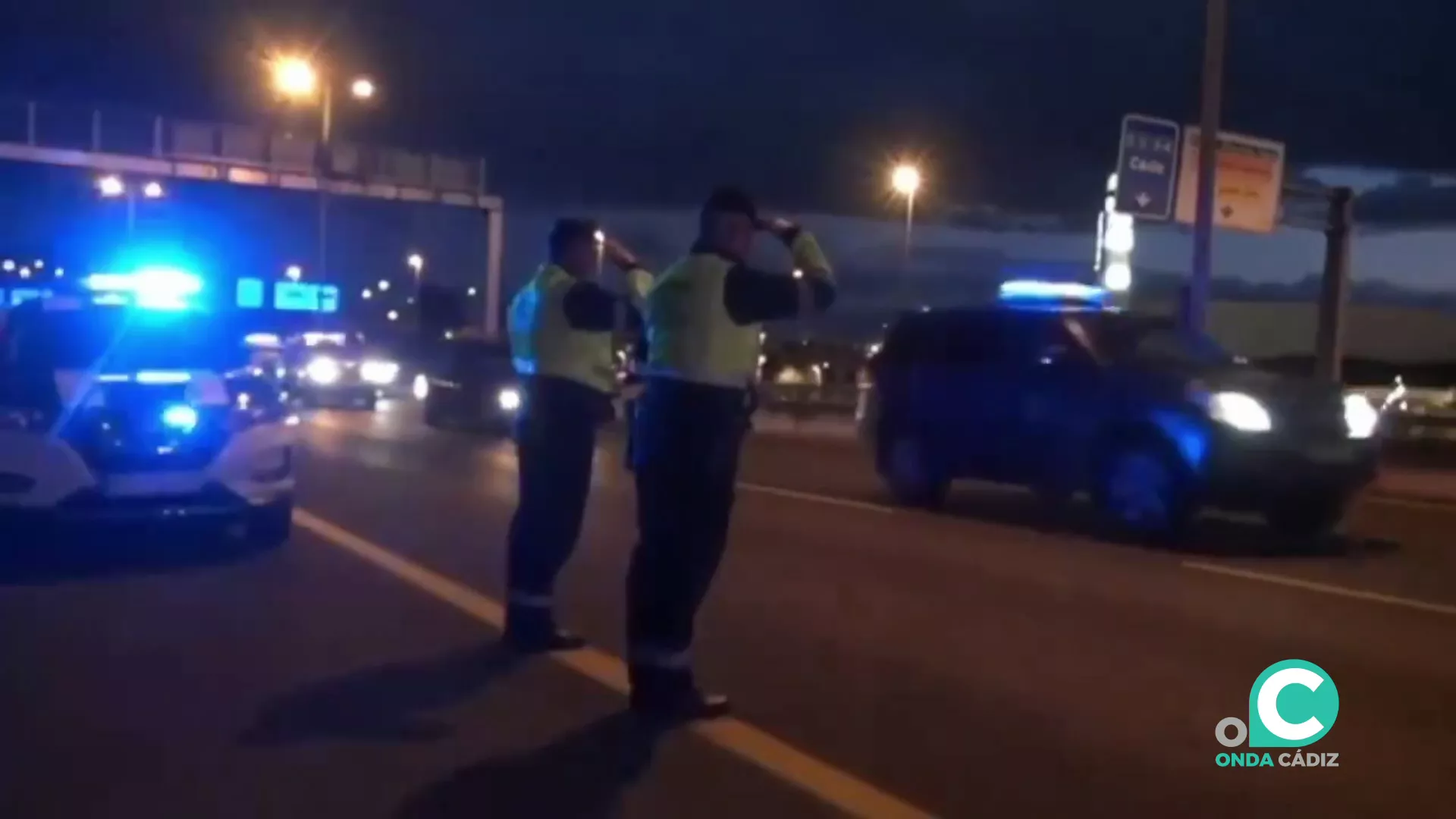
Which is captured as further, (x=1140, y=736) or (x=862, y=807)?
(x=1140, y=736)

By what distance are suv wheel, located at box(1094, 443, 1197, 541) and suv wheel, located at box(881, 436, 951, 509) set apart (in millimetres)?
1983

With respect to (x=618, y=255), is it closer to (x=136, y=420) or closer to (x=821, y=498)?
(x=136, y=420)

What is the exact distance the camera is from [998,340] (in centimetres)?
1583

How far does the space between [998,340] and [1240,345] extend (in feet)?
118

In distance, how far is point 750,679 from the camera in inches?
325

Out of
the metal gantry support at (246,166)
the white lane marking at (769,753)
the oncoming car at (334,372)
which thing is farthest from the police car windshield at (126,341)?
the metal gantry support at (246,166)

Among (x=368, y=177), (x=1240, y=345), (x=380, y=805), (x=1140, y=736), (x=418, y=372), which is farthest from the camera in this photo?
(x=1240, y=345)

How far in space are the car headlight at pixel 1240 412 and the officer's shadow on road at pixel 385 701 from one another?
668 centimetres

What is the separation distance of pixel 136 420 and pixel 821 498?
22.7ft

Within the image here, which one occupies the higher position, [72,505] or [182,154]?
[182,154]

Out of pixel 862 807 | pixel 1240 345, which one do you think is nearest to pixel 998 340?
pixel 862 807

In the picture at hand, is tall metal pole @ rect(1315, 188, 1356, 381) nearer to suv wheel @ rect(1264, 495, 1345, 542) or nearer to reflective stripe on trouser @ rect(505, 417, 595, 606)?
suv wheel @ rect(1264, 495, 1345, 542)

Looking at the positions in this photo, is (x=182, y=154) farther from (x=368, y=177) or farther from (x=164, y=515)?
(x=164, y=515)

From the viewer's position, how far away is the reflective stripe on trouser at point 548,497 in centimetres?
848
